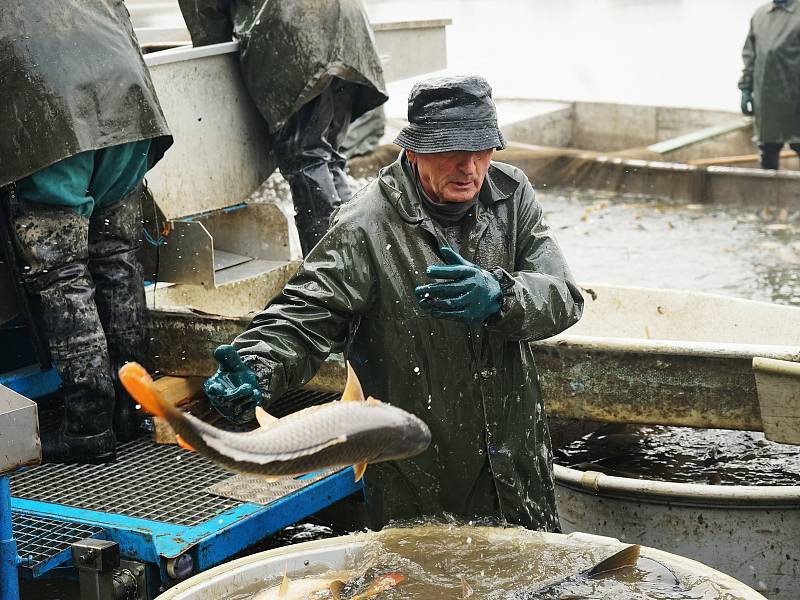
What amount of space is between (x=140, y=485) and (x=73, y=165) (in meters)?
1.34

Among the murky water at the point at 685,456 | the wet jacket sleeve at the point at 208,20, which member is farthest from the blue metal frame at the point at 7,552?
the wet jacket sleeve at the point at 208,20

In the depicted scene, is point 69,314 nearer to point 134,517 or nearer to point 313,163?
point 134,517

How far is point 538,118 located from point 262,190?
5795mm

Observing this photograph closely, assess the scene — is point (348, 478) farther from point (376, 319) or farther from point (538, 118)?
point (538, 118)

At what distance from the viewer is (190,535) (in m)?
4.09

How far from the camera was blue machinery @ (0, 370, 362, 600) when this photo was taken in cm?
368

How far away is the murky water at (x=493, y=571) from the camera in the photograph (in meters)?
3.03

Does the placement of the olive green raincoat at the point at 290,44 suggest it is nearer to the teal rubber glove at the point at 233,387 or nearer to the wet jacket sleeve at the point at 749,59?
the teal rubber glove at the point at 233,387

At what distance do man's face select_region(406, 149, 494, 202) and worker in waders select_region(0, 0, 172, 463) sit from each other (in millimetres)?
1895

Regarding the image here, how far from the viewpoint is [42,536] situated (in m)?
4.19

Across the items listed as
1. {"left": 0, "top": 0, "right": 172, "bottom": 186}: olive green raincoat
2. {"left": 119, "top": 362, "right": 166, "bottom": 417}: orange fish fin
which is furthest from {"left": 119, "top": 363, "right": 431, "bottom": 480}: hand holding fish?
{"left": 0, "top": 0, "right": 172, "bottom": 186}: olive green raincoat

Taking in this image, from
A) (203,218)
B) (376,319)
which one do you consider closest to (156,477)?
(376,319)

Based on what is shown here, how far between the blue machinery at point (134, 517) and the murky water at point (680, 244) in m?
5.72

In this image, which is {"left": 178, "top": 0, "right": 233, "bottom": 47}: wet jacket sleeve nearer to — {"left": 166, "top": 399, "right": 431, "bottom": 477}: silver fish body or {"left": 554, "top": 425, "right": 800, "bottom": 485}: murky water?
{"left": 554, "top": 425, "right": 800, "bottom": 485}: murky water
